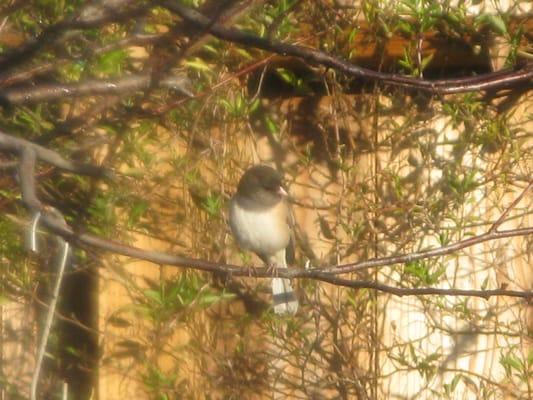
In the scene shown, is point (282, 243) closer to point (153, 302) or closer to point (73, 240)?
point (153, 302)

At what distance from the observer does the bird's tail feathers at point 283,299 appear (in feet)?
12.2

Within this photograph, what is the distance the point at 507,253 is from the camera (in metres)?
3.67

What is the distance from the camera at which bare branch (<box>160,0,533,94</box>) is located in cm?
223

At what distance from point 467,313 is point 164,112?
1.14m

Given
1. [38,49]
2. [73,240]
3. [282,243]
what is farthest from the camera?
[282,243]

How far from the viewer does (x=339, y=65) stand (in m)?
2.30

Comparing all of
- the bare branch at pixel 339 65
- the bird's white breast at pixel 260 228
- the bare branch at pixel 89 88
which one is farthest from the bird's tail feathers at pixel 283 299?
the bare branch at pixel 339 65

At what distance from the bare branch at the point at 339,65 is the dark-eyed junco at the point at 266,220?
135 cm

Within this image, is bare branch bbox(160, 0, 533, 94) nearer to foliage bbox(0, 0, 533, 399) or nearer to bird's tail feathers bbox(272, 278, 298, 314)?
foliage bbox(0, 0, 533, 399)

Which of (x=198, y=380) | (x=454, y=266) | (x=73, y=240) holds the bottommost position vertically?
(x=73, y=240)

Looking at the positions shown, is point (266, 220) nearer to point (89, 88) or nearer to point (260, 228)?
point (260, 228)

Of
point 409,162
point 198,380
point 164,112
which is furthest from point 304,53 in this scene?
point 198,380

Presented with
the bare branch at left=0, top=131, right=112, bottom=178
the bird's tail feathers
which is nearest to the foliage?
the bird's tail feathers

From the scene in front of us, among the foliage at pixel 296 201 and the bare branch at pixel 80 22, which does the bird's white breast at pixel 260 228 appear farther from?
the bare branch at pixel 80 22
